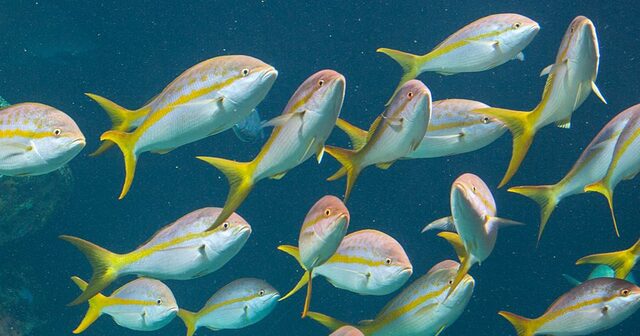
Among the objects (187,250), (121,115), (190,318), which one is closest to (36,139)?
(121,115)

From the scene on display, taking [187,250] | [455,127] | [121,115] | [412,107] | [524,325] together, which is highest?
[121,115]

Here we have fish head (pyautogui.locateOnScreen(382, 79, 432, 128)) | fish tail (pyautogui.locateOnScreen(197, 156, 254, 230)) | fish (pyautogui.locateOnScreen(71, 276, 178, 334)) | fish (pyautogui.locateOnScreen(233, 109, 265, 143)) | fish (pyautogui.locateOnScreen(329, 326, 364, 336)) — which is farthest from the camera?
fish (pyautogui.locateOnScreen(233, 109, 265, 143))

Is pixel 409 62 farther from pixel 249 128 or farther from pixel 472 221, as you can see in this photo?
pixel 249 128

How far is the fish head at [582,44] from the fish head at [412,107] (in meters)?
0.79

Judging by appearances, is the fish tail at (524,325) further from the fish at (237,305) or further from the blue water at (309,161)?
the blue water at (309,161)

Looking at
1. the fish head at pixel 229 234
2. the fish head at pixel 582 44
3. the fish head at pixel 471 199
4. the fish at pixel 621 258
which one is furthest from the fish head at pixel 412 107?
the fish at pixel 621 258

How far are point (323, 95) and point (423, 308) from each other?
175 cm

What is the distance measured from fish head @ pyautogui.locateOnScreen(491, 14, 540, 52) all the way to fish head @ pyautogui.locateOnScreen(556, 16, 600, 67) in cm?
78

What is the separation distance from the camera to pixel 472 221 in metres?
2.77

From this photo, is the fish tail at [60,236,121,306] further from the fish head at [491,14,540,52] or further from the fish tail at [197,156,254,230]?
the fish head at [491,14,540,52]

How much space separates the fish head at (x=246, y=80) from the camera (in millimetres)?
2654

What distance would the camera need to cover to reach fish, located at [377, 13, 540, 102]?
3604 millimetres

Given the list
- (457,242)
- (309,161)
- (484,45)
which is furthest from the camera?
(309,161)

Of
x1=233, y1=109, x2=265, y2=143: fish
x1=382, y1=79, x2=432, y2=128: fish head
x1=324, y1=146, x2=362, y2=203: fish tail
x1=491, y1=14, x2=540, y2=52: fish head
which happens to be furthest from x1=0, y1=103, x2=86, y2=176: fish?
x1=233, y1=109, x2=265, y2=143: fish
